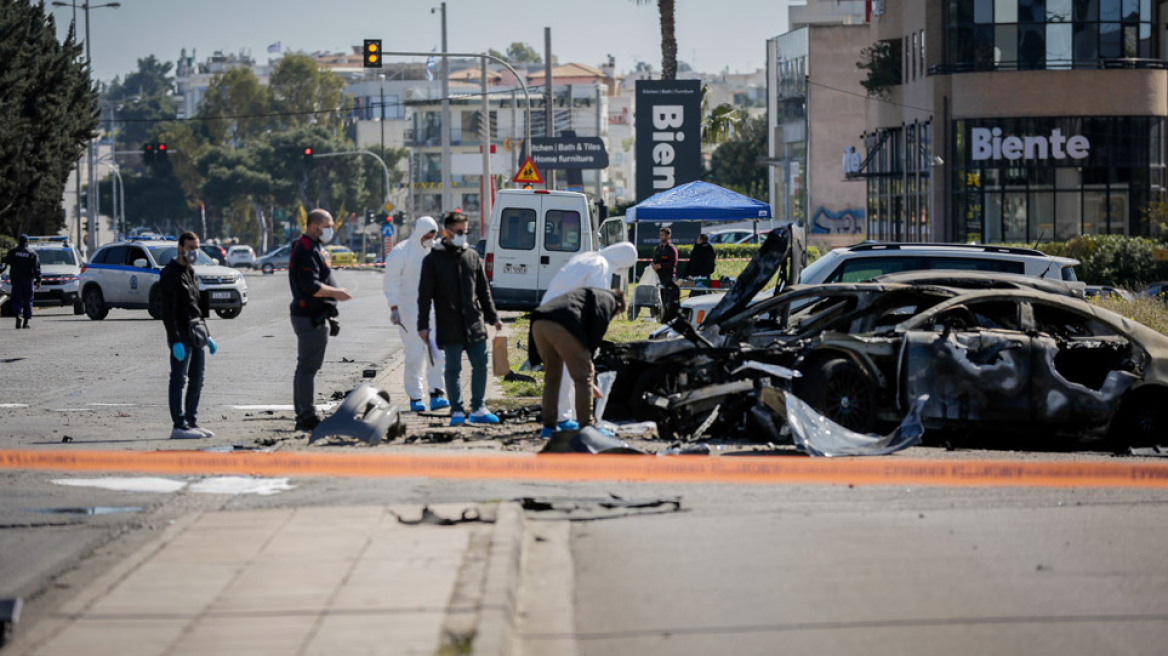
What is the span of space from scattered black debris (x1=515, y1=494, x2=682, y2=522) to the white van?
19.1 meters

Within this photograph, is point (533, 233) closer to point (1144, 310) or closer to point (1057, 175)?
point (1144, 310)

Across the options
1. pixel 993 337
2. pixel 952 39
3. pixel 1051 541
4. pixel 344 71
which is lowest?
pixel 1051 541

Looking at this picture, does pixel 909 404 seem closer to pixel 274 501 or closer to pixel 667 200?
pixel 274 501

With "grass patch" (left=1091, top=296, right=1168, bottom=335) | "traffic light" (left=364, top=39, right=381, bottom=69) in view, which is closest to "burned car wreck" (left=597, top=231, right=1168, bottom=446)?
"grass patch" (left=1091, top=296, right=1168, bottom=335)

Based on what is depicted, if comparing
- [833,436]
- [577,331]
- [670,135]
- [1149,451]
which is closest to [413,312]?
[577,331]

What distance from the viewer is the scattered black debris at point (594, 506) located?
846 centimetres

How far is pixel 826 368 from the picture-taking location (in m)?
11.7

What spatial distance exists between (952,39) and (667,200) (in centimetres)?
2076

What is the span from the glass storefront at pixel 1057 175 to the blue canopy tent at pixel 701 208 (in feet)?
62.2

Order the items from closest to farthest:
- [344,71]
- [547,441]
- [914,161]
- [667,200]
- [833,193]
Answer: [547,441], [667,200], [914,161], [833,193], [344,71]

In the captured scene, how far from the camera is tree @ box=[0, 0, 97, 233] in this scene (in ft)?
146

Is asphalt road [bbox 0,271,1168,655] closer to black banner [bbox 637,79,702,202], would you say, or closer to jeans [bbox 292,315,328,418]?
jeans [bbox 292,315,328,418]

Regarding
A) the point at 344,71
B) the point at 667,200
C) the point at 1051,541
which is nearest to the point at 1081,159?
the point at 667,200

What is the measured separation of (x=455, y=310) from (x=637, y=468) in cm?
314
